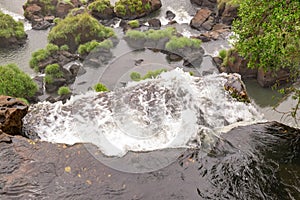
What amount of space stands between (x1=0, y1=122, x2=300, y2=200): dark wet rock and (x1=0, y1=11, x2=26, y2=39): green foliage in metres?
13.0

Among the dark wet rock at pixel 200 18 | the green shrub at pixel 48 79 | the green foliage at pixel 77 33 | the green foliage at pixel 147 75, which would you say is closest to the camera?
the green foliage at pixel 147 75

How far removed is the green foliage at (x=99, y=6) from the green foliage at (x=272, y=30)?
575 inches

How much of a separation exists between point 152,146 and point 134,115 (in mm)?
1364

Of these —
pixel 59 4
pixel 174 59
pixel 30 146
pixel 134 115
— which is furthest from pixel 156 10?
pixel 30 146

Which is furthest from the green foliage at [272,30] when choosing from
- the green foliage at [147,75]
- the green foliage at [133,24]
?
the green foliage at [133,24]

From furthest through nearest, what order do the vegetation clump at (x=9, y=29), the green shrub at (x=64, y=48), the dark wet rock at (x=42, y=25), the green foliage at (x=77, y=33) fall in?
the dark wet rock at (x=42, y=25)
the vegetation clump at (x=9, y=29)
the green foliage at (x=77, y=33)
the green shrub at (x=64, y=48)

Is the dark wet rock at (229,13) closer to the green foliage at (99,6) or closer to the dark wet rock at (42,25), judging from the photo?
the green foliage at (99,6)

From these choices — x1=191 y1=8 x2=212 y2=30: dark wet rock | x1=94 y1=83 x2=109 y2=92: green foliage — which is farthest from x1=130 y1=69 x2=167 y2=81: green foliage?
x1=191 y1=8 x2=212 y2=30: dark wet rock

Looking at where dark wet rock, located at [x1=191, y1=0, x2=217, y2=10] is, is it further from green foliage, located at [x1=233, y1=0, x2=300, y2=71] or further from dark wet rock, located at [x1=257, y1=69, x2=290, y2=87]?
green foliage, located at [x1=233, y1=0, x2=300, y2=71]

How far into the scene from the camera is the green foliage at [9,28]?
19333mm

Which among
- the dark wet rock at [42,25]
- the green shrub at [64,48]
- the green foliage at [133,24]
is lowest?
the dark wet rock at [42,25]

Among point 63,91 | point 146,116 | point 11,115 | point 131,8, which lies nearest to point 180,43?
point 131,8

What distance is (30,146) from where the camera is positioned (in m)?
8.41

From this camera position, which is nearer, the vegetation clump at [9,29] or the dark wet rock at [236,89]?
the dark wet rock at [236,89]
